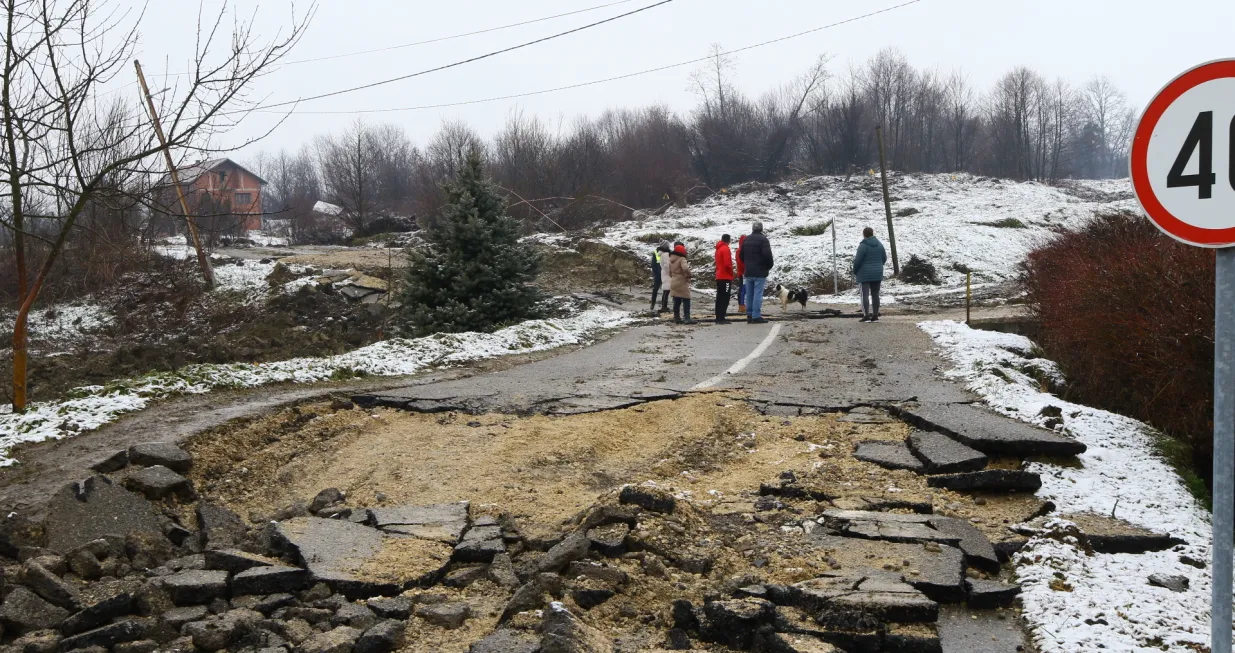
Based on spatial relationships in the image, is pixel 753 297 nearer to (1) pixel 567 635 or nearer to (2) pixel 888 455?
(2) pixel 888 455

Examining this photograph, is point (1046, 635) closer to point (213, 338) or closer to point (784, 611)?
point (784, 611)

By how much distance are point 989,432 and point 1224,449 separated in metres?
3.43

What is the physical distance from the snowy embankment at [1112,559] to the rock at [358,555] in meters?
2.89

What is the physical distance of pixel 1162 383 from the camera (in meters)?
7.24

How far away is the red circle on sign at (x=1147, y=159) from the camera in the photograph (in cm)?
299

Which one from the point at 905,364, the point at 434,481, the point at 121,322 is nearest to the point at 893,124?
the point at 121,322

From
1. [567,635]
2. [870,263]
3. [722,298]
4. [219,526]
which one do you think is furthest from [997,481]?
[722,298]

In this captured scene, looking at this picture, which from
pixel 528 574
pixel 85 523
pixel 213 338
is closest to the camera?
pixel 528 574

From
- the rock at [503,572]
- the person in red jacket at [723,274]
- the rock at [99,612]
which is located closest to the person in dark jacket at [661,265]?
the person in red jacket at [723,274]

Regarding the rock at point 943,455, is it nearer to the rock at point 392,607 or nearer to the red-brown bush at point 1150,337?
the red-brown bush at point 1150,337

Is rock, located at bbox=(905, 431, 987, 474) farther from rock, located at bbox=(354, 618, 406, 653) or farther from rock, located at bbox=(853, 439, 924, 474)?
rock, located at bbox=(354, 618, 406, 653)

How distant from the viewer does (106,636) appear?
361 cm

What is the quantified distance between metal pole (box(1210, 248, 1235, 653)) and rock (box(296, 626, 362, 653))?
320 centimetres

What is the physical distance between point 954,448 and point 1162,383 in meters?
2.45
